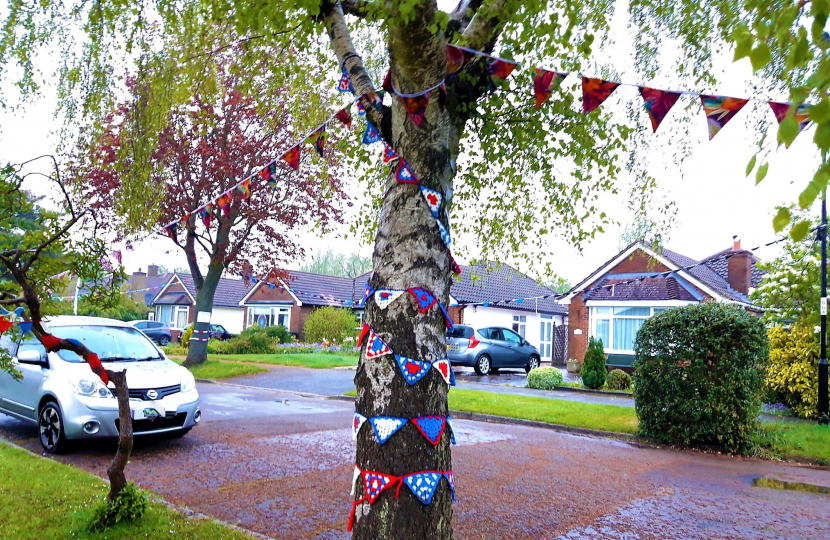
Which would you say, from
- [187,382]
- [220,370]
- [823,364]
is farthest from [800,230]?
[220,370]

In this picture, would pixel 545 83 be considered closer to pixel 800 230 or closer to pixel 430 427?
pixel 430 427

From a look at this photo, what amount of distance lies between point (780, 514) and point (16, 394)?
941 centimetres

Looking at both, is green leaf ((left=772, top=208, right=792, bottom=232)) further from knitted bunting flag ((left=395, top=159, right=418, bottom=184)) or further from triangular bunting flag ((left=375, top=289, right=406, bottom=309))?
knitted bunting flag ((left=395, top=159, right=418, bottom=184))

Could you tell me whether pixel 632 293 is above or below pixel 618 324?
above

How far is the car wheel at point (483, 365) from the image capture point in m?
21.6

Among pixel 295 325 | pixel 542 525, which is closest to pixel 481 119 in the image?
pixel 542 525

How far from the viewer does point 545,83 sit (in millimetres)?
5020

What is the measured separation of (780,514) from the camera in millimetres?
5879

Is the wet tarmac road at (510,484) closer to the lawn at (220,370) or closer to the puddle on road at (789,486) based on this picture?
the puddle on road at (789,486)

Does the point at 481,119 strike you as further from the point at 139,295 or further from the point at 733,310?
the point at 139,295

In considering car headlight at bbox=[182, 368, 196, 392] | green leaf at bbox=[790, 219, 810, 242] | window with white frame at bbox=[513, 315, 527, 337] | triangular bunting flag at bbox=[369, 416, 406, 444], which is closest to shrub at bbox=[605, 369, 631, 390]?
car headlight at bbox=[182, 368, 196, 392]

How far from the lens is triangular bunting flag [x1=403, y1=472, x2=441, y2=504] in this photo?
3.48 m

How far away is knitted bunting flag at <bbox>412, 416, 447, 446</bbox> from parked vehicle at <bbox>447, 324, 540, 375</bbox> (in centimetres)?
1691

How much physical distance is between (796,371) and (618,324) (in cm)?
1169
